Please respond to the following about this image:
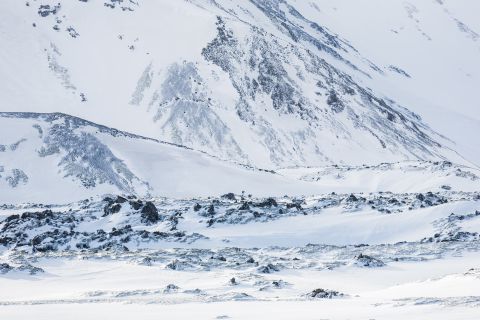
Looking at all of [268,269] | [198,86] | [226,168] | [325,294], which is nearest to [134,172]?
[226,168]

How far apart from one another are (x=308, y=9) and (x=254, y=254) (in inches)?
6649

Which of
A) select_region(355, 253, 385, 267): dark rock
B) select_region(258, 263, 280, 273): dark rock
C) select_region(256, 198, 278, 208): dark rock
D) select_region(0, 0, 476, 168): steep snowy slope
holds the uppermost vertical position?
select_region(0, 0, 476, 168): steep snowy slope

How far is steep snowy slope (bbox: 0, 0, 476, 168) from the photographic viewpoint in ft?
337

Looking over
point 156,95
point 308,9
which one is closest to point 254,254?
point 156,95

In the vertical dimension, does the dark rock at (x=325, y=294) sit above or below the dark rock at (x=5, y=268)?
above

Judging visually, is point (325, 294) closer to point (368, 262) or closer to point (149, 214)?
point (368, 262)

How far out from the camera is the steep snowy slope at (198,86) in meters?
103

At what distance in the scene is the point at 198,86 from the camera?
109688 millimetres

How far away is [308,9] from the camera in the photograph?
197750mm

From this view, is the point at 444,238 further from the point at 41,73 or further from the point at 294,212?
the point at 41,73

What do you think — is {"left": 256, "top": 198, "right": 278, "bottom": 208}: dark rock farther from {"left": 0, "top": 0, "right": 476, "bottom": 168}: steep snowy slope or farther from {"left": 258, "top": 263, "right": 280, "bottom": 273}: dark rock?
{"left": 0, "top": 0, "right": 476, "bottom": 168}: steep snowy slope

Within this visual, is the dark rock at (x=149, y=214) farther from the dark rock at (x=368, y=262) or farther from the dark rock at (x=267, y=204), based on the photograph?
the dark rock at (x=368, y=262)

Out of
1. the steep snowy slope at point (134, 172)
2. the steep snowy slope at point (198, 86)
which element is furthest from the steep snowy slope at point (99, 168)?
the steep snowy slope at point (198, 86)

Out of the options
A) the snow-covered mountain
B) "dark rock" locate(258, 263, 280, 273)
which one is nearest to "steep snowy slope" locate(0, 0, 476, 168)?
the snow-covered mountain
